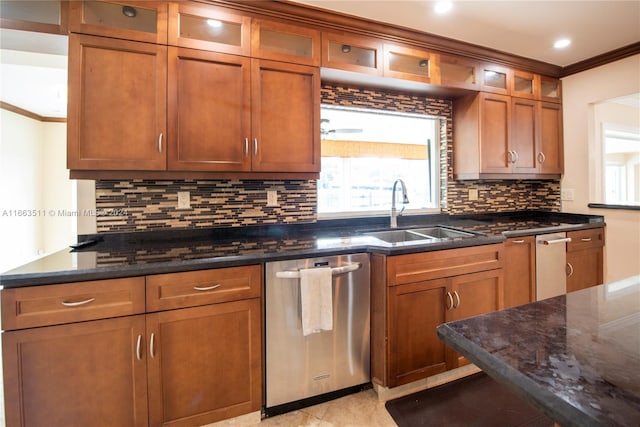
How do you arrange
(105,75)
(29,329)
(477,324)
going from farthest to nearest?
(105,75) → (29,329) → (477,324)

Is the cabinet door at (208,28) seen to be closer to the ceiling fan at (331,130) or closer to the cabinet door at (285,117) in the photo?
the cabinet door at (285,117)

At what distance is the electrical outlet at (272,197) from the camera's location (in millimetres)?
2197

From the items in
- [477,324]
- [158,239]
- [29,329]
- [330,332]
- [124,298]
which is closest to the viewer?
[477,324]

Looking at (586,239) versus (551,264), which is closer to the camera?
(551,264)

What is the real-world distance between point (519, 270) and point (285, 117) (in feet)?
6.95

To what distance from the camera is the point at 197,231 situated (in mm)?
2002

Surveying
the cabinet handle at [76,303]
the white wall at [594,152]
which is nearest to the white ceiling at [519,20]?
the white wall at [594,152]

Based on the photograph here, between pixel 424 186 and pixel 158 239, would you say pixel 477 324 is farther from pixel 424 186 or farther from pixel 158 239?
pixel 424 186

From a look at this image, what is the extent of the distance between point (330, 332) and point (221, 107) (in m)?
1.50

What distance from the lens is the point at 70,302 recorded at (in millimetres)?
1245

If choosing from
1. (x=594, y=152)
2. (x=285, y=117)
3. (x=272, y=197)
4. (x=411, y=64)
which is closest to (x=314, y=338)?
(x=272, y=197)

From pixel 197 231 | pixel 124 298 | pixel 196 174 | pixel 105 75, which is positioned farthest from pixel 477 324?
pixel 105 75

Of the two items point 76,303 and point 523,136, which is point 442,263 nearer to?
point 523,136

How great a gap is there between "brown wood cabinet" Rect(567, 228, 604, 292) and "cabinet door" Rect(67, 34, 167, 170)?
10.8 feet
